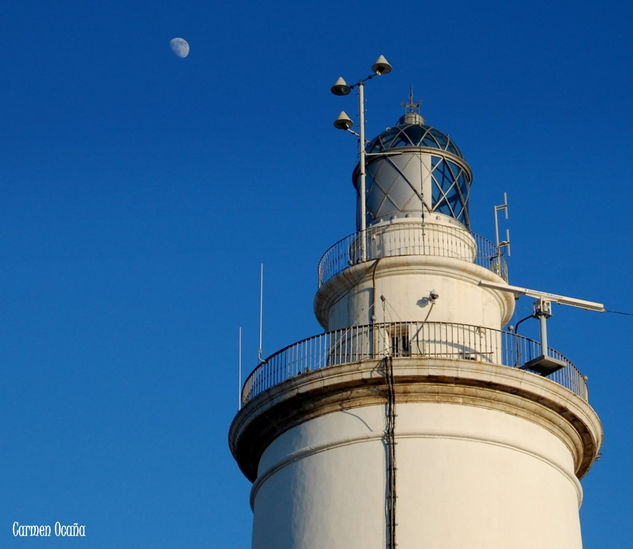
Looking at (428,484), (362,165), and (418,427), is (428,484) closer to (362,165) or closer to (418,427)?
(418,427)

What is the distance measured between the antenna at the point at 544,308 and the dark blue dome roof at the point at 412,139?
3297 mm

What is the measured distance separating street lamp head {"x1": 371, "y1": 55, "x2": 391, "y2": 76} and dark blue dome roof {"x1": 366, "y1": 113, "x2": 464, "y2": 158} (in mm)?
1358

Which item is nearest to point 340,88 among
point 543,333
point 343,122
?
point 343,122

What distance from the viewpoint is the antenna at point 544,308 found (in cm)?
2258

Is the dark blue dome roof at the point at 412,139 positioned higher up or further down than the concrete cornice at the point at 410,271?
higher up

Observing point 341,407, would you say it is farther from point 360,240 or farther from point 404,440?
point 360,240

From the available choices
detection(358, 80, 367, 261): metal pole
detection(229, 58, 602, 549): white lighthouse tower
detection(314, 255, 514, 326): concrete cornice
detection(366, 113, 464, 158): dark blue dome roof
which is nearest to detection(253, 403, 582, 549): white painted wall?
detection(229, 58, 602, 549): white lighthouse tower

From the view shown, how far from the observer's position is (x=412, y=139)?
26.4 meters

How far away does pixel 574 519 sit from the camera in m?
22.6

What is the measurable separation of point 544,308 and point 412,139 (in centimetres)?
486

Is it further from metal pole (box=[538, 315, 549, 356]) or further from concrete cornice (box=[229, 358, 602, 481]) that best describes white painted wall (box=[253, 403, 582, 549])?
metal pole (box=[538, 315, 549, 356])

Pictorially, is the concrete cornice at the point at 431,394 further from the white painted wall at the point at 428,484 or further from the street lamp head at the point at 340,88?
the street lamp head at the point at 340,88

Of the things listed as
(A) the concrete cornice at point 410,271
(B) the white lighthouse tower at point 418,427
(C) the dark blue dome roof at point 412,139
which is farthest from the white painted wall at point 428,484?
(C) the dark blue dome roof at point 412,139

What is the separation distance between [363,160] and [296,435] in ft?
19.6
